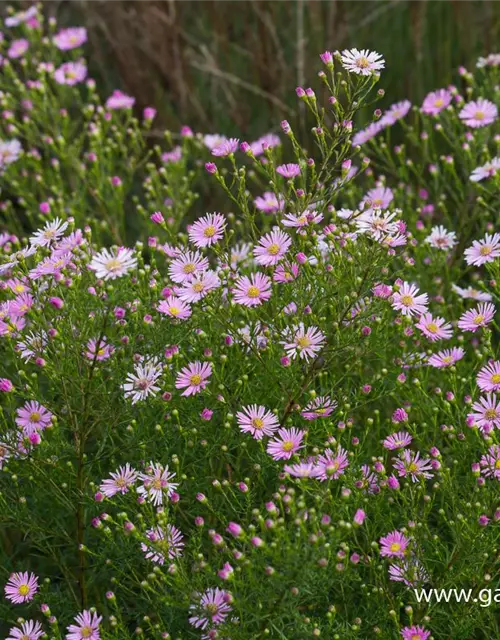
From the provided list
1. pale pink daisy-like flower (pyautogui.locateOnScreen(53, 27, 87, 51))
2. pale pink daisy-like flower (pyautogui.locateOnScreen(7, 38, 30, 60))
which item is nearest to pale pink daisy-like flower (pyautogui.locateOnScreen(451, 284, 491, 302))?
pale pink daisy-like flower (pyautogui.locateOnScreen(53, 27, 87, 51))

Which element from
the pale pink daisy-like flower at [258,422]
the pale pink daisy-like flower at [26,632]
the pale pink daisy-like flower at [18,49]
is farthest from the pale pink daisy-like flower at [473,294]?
the pale pink daisy-like flower at [18,49]

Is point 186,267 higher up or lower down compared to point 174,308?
higher up

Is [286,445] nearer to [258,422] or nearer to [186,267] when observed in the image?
[258,422]

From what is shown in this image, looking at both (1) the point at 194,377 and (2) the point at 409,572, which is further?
(1) the point at 194,377

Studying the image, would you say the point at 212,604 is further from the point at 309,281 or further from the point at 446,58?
the point at 446,58

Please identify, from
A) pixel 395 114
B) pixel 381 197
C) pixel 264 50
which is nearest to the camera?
pixel 381 197

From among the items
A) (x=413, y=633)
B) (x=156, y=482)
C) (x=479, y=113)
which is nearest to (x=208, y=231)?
(x=156, y=482)

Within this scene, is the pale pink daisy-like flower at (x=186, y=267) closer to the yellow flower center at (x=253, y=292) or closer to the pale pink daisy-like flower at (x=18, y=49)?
the yellow flower center at (x=253, y=292)
